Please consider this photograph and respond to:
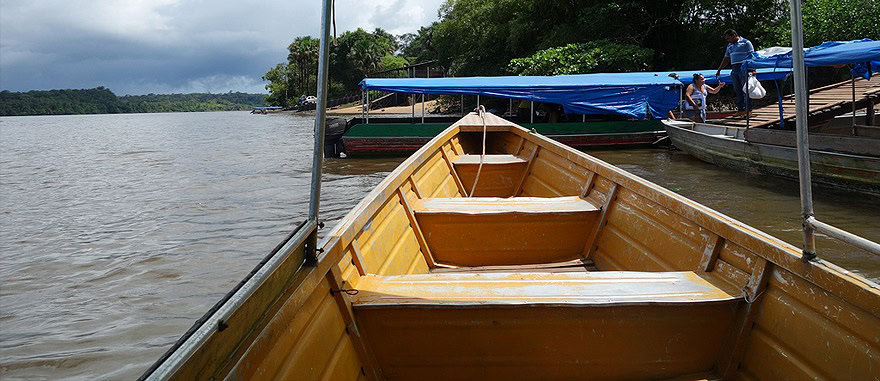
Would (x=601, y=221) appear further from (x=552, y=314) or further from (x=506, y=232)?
(x=552, y=314)

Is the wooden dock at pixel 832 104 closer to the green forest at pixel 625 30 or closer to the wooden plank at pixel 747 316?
the green forest at pixel 625 30

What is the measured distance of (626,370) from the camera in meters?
2.38

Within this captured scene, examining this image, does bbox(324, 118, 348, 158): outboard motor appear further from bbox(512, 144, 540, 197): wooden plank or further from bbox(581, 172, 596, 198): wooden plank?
bbox(581, 172, 596, 198): wooden plank

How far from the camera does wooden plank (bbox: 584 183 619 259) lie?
3.99 metres

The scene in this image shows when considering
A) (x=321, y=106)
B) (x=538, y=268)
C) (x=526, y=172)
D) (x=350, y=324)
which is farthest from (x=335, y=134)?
(x=321, y=106)

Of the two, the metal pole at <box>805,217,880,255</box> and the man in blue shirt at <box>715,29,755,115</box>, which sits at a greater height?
the man in blue shirt at <box>715,29,755,115</box>

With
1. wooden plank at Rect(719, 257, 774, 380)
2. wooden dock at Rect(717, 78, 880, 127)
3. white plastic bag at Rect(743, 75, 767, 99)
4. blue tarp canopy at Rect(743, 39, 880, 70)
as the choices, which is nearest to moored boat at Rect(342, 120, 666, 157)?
wooden dock at Rect(717, 78, 880, 127)

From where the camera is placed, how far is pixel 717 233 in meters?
2.62

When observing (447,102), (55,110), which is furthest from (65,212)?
(55,110)

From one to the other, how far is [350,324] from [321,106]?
2.98 ft

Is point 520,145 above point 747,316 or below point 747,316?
above

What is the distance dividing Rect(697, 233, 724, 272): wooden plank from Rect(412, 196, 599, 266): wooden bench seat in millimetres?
1405

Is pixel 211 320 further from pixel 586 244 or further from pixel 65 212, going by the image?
pixel 65 212

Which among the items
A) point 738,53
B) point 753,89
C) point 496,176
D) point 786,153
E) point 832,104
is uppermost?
point 738,53
